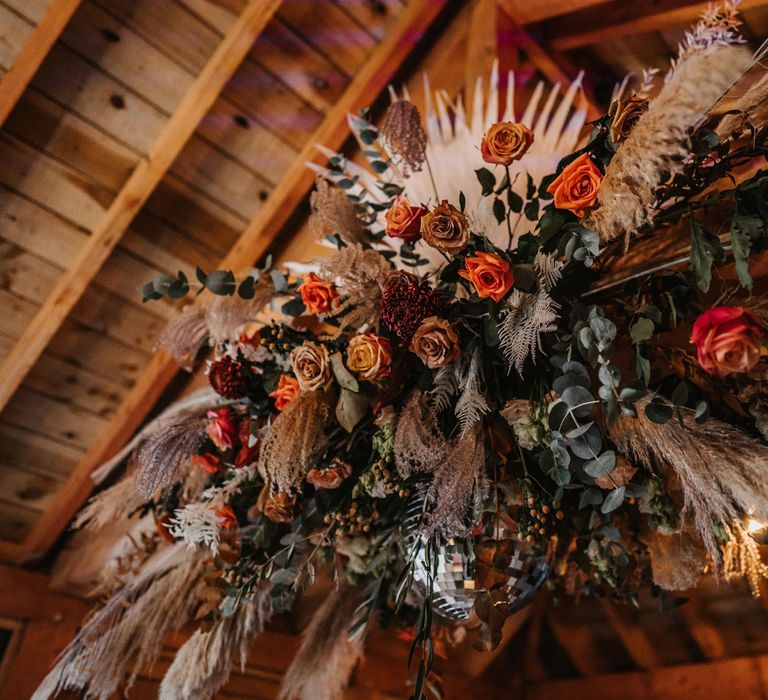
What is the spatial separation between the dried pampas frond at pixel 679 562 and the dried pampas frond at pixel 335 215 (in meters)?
0.76

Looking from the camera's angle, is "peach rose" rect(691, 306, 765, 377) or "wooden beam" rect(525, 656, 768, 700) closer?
A: "peach rose" rect(691, 306, 765, 377)

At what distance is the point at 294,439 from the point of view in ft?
3.48

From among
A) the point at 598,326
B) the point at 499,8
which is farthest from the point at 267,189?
the point at 598,326

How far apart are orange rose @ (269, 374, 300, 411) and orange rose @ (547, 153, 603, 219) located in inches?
20.5

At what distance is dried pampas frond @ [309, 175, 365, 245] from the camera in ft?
4.11

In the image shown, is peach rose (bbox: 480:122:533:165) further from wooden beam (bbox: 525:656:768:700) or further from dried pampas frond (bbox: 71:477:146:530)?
wooden beam (bbox: 525:656:768:700)

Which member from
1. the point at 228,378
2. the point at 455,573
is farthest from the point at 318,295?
the point at 455,573

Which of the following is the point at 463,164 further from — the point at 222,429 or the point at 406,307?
the point at 222,429

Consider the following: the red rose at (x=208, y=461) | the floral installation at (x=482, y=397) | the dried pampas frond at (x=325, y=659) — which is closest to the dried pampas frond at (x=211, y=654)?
the floral installation at (x=482, y=397)

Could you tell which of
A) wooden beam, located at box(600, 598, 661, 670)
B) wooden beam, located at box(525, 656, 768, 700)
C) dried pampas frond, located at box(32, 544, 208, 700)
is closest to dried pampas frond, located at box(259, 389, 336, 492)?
dried pampas frond, located at box(32, 544, 208, 700)

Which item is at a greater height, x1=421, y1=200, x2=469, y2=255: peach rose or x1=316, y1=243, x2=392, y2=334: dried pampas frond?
x1=421, y1=200, x2=469, y2=255: peach rose

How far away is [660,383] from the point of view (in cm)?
101

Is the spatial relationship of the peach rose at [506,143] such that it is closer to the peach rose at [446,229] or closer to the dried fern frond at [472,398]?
the peach rose at [446,229]

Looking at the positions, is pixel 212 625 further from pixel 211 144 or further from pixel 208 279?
pixel 211 144
